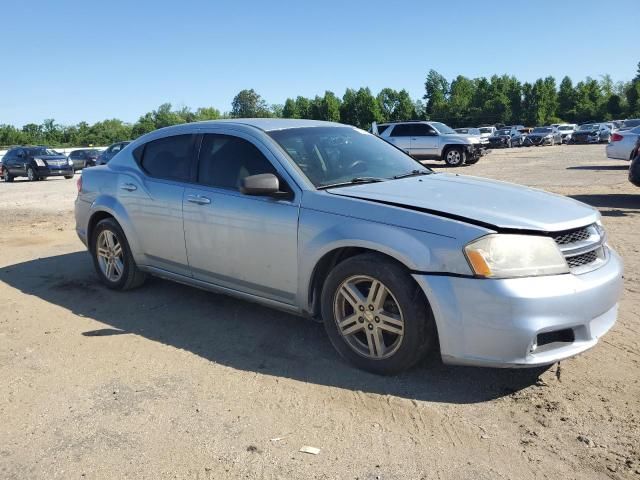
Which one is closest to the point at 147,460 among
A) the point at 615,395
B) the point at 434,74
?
the point at 615,395

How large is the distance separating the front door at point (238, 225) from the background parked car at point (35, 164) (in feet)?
81.2

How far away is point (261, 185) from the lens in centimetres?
389

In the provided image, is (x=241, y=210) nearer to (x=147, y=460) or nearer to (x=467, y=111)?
(x=147, y=460)

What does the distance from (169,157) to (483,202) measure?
285 centimetres

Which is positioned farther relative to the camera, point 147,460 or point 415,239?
point 415,239

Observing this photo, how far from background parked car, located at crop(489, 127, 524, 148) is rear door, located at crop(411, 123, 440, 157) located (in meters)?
25.9

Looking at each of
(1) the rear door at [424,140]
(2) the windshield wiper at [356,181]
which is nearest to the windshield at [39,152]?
(1) the rear door at [424,140]

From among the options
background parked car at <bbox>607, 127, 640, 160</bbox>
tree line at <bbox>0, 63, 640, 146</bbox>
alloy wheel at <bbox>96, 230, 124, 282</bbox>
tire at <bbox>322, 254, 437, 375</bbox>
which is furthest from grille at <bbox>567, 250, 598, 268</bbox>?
tree line at <bbox>0, 63, 640, 146</bbox>

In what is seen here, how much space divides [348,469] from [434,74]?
115 meters

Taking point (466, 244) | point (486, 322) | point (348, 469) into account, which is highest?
point (466, 244)

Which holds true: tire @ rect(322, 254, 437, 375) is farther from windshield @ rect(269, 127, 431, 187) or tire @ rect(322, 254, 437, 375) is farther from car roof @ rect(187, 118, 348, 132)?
car roof @ rect(187, 118, 348, 132)

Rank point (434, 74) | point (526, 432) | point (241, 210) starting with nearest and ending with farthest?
1. point (526, 432)
2. point (241, 210)
3. point (434, 74)

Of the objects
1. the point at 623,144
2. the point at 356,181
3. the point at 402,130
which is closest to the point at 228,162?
the point at 356,181

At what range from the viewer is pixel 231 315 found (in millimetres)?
4879
